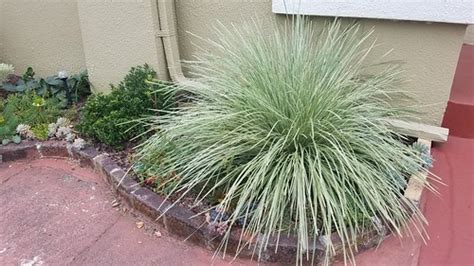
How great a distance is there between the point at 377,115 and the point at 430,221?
53cm

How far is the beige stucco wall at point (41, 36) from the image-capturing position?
3.06 metres

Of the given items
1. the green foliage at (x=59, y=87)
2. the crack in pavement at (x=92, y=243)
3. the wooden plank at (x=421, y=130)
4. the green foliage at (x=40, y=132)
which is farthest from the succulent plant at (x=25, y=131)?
the wooden plank at (x=421, y=130)

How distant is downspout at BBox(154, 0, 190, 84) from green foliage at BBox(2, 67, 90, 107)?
774 millimetres

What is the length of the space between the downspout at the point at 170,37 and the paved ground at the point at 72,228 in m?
0.83

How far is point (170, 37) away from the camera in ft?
8.66

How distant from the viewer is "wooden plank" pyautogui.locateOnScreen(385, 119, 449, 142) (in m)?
2.15

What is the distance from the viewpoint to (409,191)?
1.83 m

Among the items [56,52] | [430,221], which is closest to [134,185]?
[430,221]

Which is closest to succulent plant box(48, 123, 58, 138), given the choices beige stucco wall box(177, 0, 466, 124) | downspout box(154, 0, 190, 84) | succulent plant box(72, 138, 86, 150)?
succulent plant box(72, 138, 86, 150)

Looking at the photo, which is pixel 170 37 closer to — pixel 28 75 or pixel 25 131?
pixel 25 131

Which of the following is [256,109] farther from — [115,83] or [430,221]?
[115,83]

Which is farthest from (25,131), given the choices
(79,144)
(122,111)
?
(122,111)

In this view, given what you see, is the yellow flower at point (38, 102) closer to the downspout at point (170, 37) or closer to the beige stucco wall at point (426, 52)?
the downspout at point (170, 37)

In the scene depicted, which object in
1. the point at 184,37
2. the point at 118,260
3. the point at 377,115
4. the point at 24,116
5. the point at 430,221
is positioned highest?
the point at 184,37
